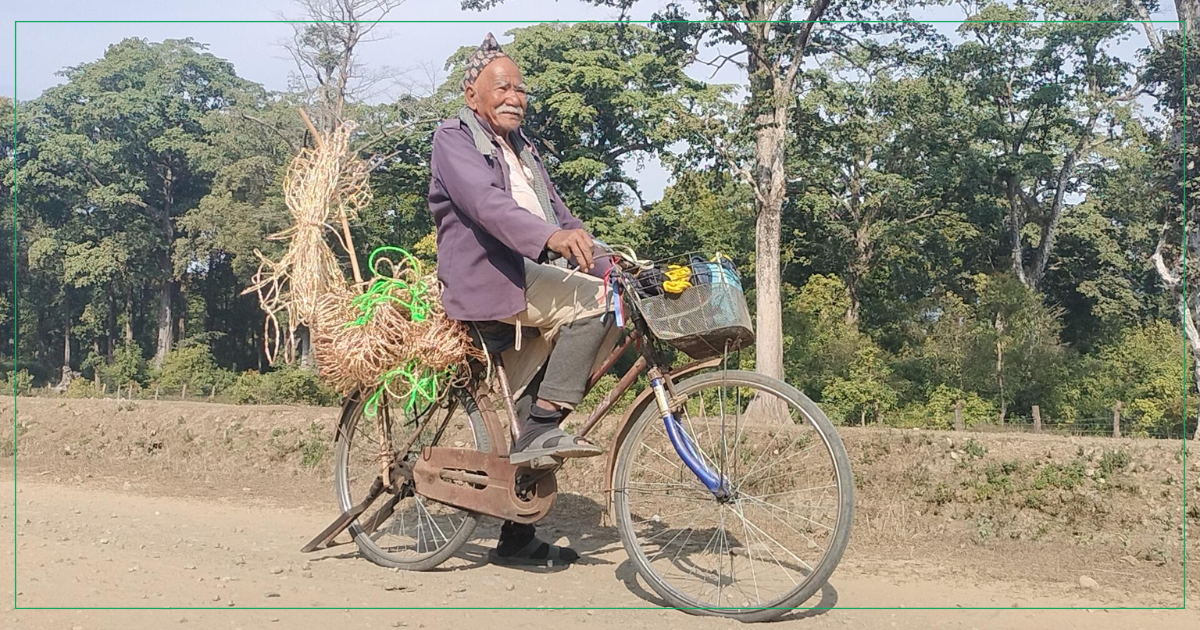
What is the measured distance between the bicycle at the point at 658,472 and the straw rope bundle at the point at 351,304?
22 centimetres

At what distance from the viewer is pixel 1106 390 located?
20578mm

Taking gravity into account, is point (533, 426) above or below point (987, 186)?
below

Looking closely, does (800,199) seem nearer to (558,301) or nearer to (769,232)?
(769,232)

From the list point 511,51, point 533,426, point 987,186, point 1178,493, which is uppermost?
point 511,51

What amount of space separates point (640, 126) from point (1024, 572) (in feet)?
66.2

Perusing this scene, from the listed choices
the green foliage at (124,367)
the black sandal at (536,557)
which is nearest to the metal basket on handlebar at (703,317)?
the black sandal at (536,557)

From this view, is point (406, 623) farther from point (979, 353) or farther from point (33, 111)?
point (33, 111)

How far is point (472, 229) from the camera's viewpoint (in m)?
4.19

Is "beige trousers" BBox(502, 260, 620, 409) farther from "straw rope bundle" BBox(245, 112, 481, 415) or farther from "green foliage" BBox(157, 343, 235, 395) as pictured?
"green foliage" BBox(157, 343, 235, 395)

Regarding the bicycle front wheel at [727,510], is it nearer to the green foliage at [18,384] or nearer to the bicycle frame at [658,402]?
the bicycle frame at [658,402]

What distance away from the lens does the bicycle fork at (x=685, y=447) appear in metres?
3.86

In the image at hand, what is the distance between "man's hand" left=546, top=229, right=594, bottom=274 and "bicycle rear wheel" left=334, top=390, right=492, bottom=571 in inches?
45.0

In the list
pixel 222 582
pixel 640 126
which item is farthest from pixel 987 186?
pixel 222 582

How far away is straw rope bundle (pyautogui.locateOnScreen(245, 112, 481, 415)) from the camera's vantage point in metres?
4.55
